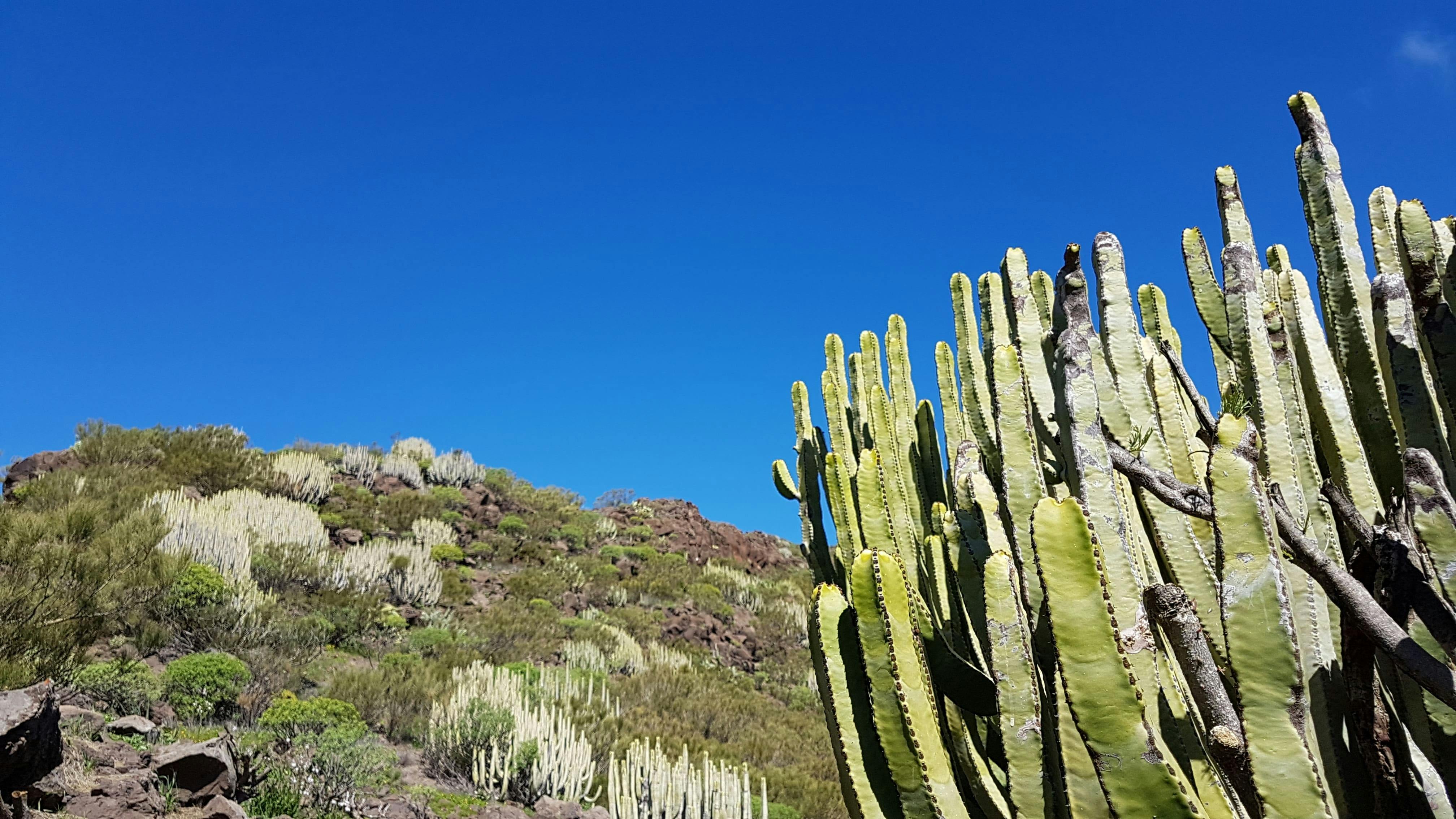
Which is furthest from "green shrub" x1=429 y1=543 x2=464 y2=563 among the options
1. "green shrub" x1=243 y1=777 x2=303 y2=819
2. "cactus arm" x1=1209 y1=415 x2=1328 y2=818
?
"cactus arm" x1=1209 y1=415 x2=1328 y2=818

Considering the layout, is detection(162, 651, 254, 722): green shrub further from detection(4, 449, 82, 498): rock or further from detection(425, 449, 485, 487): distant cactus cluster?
detection(425, 449, 485, 487): distant cactus cluster

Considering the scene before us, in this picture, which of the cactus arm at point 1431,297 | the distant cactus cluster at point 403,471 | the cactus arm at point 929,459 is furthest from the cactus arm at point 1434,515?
the distant cactus cluster at point 403,471

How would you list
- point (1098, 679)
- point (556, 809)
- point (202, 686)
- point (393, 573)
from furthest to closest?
point (393, 573)
point (202, 686)
point (556, 809)
point (1098, 679)

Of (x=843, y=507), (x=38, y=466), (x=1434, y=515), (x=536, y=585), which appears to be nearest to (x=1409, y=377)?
(x=1434, y=515)

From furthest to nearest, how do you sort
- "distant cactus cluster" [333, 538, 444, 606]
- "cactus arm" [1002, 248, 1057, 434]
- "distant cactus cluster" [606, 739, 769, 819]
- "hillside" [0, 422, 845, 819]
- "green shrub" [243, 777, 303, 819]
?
"distant cactus cluster" [333, 538, 444, 606] → "distant cactus cluster" [606, 739, 769, 819] → "hillside" [0, 422, 845, 819] → "green shrub" [243, 777, 303, 819] → "cactus arm" [1002, 248, 1057, 434]

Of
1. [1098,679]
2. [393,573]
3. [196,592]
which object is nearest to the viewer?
[1098,679]

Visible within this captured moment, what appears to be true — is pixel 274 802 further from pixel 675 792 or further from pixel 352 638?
pixel 352 638

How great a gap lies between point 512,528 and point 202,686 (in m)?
11.4

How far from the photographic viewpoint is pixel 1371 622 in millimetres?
1649

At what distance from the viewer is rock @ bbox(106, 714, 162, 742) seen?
5.91 metres

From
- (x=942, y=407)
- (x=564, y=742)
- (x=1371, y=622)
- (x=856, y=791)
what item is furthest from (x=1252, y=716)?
(x=564, y=742)

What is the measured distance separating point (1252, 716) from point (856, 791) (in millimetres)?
955

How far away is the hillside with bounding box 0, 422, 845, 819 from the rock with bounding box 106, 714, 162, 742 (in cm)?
2

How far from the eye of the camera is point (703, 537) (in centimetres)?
2278
